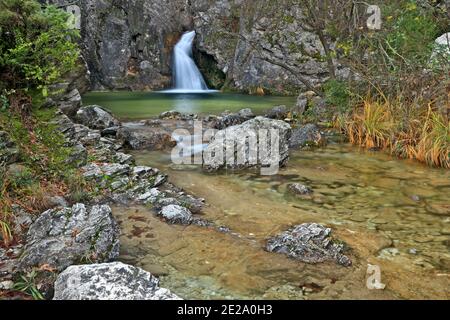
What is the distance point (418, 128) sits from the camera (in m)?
8.10

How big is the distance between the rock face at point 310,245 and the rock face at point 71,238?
1605mm

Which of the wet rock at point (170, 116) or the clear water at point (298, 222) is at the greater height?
the wet rock at point (170, 116)

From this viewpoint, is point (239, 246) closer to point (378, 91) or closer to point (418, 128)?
point (418, 128)

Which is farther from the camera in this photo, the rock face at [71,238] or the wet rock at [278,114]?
the wet rock at [278,114]

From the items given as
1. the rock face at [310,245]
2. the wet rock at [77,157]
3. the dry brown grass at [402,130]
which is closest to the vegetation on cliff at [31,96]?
the wet rock at [77,157]

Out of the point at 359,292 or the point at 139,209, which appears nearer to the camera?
the point at 359,292

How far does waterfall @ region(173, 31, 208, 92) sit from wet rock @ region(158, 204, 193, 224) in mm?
20961

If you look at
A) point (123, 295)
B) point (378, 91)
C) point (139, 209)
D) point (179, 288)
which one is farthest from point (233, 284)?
point (378, 91)

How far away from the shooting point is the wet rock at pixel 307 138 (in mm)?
9156

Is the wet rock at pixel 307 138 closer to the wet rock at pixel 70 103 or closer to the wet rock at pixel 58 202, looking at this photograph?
the wet rock at pixel 70 103

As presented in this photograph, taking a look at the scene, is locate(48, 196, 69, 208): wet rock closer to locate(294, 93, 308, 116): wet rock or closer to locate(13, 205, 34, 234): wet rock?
locate(13, 205, 34, 234): wet rock

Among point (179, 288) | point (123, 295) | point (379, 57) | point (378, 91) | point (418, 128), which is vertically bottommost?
point (179, 288)

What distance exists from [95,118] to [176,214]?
22.4 feet
